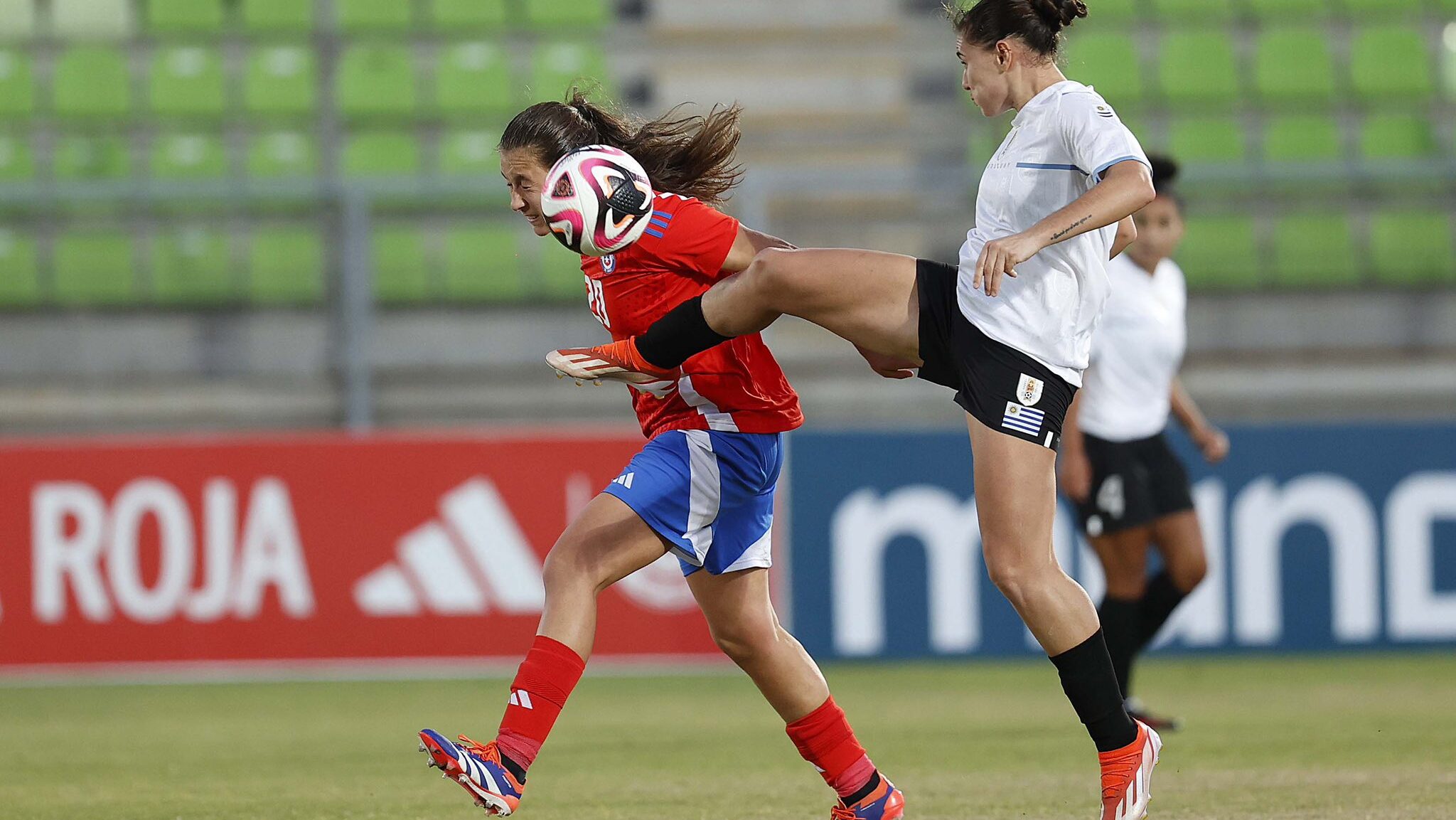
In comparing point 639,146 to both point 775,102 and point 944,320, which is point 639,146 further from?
point 775,102

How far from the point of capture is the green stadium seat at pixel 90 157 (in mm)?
11453

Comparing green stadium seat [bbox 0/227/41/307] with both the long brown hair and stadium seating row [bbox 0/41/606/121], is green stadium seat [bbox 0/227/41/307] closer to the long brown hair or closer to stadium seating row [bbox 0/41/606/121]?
stadium seating row [bbox 0/41/606/121]

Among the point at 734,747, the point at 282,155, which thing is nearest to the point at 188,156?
the point at 282,155

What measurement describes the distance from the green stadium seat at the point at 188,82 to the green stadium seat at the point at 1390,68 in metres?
7.69

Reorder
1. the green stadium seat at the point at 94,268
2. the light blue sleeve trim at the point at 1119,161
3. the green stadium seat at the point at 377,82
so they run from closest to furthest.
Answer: the light blue sleeve trim at the point at 1119,161 → the green stadium seat at the point at 94,268 → the green stadium seat at the point at 377,82

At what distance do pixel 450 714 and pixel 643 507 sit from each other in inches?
139

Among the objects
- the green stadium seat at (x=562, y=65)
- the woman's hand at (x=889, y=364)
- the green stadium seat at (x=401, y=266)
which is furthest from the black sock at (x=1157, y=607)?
the green stadium seat at (x=562, y=65)

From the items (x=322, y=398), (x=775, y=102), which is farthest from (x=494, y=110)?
(x=322, y=398)

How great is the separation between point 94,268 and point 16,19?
3.64 metres

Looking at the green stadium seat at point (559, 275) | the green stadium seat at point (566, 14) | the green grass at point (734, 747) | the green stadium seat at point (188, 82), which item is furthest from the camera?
the green stadium seat at point (566, 14)

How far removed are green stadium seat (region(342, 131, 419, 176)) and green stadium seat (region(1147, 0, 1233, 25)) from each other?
474 cm

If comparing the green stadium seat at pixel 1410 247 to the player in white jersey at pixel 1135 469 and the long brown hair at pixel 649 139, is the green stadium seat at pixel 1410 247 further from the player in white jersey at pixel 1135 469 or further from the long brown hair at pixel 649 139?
the long brown hair at pixel 649 139

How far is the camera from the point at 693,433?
4.11m

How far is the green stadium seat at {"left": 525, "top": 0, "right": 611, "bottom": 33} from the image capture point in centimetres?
1220
